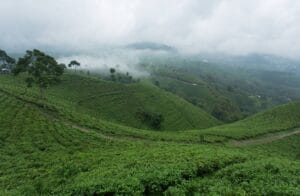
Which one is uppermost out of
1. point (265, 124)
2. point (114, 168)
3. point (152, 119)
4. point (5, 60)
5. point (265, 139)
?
point (5, 60)

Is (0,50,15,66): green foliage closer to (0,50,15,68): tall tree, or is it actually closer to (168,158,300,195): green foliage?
(0,50,15,68): tall tree

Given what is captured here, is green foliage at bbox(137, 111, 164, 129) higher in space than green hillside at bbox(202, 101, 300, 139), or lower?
lower

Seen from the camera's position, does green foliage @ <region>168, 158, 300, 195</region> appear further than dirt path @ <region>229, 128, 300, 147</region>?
No

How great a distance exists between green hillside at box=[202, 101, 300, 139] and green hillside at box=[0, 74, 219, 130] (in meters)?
36.6

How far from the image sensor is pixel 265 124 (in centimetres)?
7669

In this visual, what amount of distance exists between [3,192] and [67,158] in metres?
9.91

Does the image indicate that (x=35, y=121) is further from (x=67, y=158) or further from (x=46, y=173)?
(x=46, y=173)

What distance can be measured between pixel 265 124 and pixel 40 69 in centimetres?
5997

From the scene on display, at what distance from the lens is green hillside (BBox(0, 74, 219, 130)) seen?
109 metres

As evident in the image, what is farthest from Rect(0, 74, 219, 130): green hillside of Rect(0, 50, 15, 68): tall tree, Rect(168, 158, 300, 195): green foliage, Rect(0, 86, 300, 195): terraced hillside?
Rect(168, 158, 300, 195): green foliage

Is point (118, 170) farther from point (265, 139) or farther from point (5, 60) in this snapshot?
point (5, 60)

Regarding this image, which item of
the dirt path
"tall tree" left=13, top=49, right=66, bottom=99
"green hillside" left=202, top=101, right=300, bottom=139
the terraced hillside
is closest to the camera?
the terraced hillside

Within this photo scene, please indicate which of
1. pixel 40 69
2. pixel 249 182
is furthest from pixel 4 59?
pixel 249 182

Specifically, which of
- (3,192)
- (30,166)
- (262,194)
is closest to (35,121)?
(30,166)
